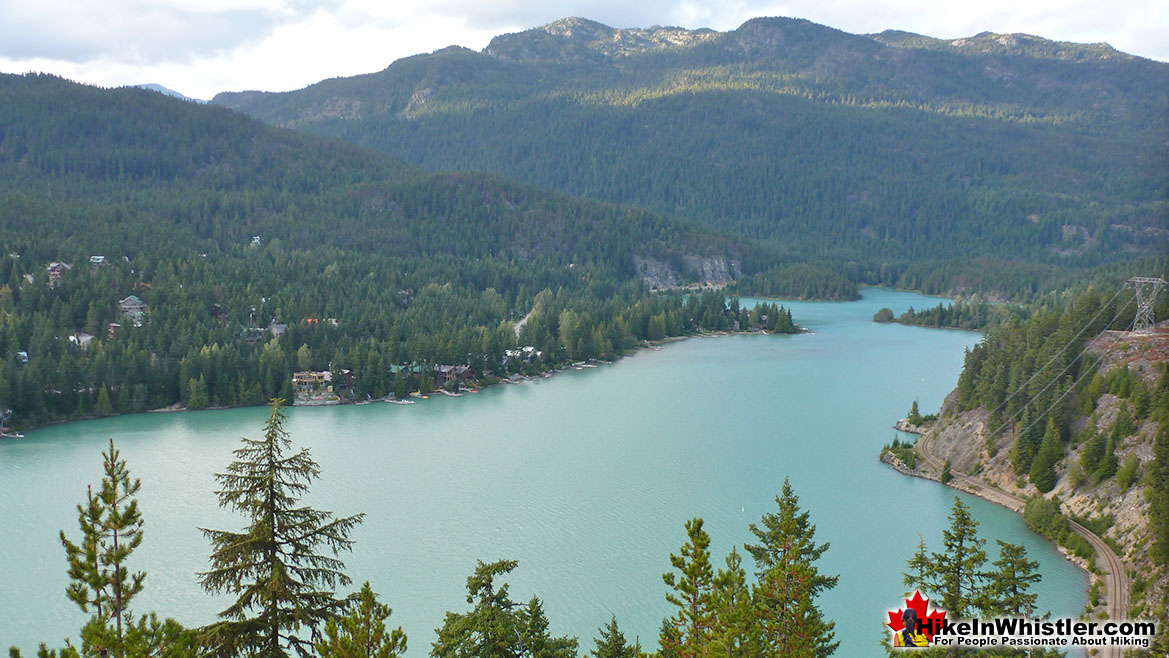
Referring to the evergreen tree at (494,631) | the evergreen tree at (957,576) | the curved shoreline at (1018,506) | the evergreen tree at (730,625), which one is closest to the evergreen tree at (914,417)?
the curved shoreline at (1018,506)

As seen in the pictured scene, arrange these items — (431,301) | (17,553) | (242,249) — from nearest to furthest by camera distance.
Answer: (17,553) → (431,301) → (242,249)

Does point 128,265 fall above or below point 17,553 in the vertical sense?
above

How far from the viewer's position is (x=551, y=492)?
39.8 meters

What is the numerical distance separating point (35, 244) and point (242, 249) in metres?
25.2

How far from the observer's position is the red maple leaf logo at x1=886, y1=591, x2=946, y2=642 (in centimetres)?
1487

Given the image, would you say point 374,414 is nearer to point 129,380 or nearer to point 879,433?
point 129,380

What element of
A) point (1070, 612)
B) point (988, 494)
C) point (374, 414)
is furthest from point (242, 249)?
point (1070, 612)

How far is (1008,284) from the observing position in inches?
4818

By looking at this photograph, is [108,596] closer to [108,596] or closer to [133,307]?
[108,596]

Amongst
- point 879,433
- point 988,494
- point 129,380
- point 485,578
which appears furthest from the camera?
point 129,380

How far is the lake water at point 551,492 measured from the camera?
2894 cm

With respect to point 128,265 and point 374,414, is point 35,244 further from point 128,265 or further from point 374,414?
point 374,414

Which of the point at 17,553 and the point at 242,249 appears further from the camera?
the point at 242,249

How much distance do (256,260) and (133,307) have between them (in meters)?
23.7
